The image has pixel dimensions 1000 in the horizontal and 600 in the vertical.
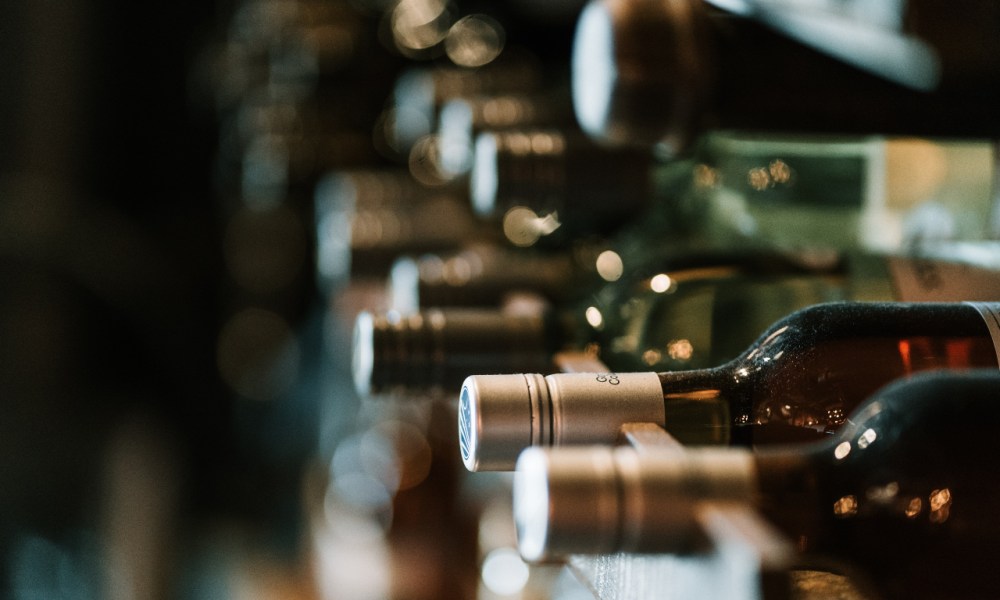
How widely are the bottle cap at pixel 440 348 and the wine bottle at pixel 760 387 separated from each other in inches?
4.5

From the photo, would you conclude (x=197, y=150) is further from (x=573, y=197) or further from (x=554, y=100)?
(x=573, y=197)

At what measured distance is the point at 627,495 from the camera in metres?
0.23

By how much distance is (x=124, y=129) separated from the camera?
1.90 m

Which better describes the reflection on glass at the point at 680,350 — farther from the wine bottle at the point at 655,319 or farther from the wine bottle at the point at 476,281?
the wine bottle at the point at 476,281

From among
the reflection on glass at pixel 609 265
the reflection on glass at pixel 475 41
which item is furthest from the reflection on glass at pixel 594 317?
the reflection on glass at pixel 475 41

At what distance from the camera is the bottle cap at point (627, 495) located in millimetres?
223

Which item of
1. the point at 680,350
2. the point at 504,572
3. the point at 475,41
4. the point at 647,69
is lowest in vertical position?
the point at 504,572

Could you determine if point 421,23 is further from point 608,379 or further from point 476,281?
point 608,379

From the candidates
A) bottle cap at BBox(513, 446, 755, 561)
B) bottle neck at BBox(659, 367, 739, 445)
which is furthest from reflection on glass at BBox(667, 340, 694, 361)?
bottle cap at BBox(513, 446, 755, 561)

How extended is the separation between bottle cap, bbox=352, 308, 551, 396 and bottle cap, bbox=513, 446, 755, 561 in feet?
0.66

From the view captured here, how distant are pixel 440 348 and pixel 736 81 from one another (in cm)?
17

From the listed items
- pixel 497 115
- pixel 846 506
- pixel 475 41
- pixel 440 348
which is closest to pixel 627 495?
pixel 846 506

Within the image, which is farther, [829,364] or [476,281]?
[476,281]

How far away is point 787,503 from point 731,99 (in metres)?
0.24
